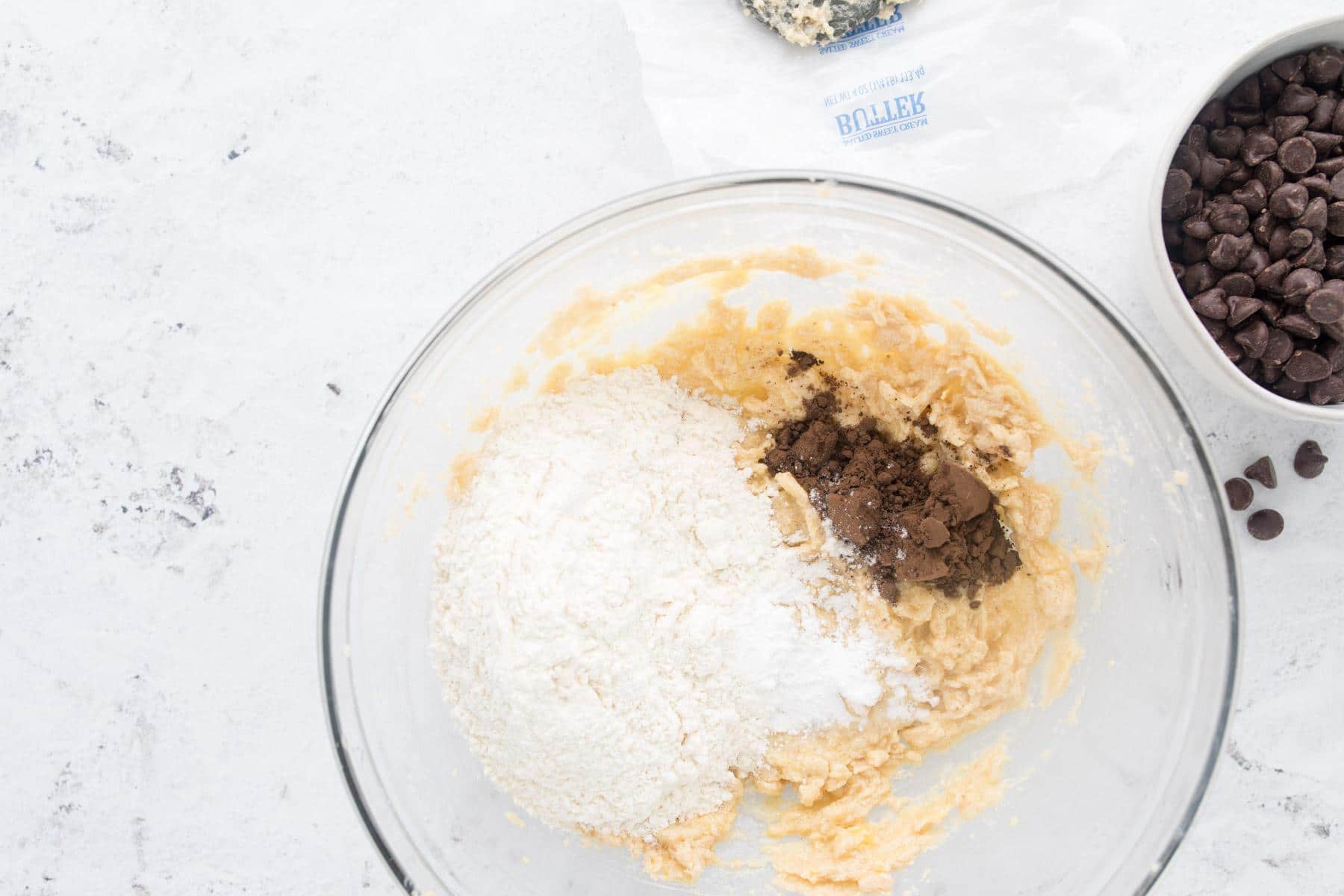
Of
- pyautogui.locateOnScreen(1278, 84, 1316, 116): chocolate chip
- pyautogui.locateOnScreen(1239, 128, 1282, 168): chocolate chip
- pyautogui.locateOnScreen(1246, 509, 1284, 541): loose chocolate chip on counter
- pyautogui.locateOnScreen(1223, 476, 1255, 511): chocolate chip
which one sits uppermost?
pyautogui.locateOnScreen(1278, 84, 1316, 116): chocolate chip

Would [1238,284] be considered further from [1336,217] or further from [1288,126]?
[1288,126]

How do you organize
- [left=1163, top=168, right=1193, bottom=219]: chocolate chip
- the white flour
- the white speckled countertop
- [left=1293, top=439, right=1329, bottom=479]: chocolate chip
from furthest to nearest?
the white speckled countertop
[left=1293, top=439, right=1329, bottom=479]: chocolate chip
[left=1163, top=168, right=1193, bottom=219]: chocolate chip
the white flour

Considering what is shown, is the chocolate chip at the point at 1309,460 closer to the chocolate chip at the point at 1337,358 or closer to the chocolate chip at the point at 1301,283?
the chocolate chip at the point at 1337,358

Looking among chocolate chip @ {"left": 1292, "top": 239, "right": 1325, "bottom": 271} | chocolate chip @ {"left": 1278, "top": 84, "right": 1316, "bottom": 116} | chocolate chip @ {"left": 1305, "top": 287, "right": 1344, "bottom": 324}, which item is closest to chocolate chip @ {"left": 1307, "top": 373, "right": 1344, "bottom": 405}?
chocolate chip @ {"left": 1305, "top": 287, "right": 1344, "bottom": 324}

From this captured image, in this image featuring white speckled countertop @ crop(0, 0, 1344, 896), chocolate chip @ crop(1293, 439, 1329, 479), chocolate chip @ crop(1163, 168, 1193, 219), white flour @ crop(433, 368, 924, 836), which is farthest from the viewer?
white speckled countertop @ crop(0, 0, 1344, 896)

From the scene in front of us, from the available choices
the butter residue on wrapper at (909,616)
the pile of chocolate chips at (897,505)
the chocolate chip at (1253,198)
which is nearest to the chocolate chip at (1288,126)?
the chocolate chip at (1253,198)

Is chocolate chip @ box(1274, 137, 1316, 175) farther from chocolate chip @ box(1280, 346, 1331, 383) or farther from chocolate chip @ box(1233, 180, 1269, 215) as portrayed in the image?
chocolate chip @ box(1280, 346, 1331, 383)

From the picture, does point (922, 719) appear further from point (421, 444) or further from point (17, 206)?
point (17, 206)
